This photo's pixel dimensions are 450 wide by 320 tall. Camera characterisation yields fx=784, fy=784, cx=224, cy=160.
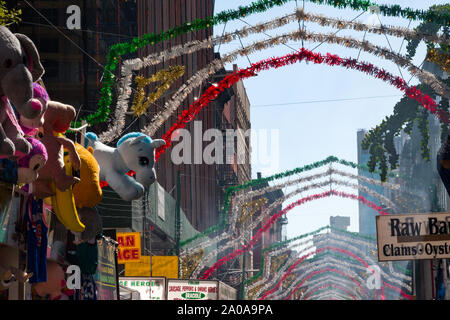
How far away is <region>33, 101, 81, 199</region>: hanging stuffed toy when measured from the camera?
9.73m

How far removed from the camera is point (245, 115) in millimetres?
103188

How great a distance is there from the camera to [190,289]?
22812 millimetres

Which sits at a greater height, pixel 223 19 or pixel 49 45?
pixel 49 45

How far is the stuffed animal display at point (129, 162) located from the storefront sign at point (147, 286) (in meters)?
9.23

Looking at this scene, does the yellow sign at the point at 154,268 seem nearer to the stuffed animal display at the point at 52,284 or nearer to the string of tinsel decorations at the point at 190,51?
the string of tinsel decorations at the point at 190,51

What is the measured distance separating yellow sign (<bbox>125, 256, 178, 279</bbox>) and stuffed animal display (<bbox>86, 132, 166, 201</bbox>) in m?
15.3

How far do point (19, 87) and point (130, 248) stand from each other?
17.9m

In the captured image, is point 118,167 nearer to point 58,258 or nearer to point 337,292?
point 58,258

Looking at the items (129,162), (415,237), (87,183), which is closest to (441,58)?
(415,237)

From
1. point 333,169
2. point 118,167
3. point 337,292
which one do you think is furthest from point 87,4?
point 337,292

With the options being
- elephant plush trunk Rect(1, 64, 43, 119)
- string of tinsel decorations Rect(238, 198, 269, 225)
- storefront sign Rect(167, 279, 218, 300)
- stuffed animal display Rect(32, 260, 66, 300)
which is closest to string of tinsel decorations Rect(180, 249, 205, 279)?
string of tinsel decorations Rect(238, 198, 269, 225)

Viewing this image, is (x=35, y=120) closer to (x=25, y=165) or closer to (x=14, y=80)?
(x=25, y=165)
